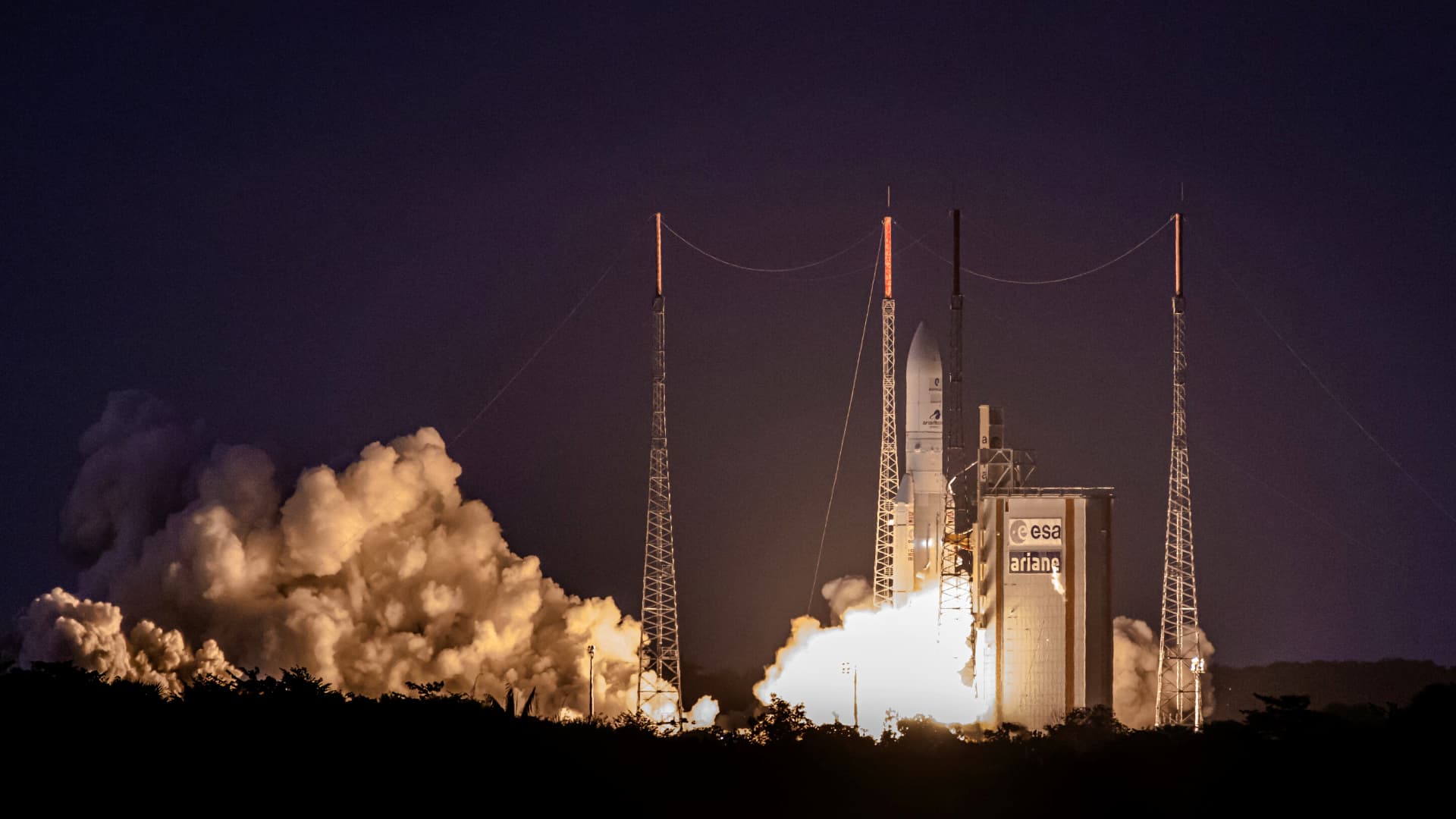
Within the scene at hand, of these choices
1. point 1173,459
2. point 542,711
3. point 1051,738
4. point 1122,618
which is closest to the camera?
point 1051,738

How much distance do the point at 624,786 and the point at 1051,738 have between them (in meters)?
6.07

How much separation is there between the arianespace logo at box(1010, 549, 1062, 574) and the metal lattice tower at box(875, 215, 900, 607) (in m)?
6.00

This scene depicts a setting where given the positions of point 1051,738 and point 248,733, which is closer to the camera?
point 248,733

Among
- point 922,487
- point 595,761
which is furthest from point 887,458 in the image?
point 595,761

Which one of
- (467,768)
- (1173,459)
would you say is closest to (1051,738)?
(467,768)

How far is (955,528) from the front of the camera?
54.7 meters

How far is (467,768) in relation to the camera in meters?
17.1

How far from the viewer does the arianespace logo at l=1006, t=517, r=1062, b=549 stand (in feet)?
157

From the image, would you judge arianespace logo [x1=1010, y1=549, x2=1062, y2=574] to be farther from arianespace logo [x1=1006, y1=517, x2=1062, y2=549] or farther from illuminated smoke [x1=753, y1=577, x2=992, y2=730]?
illuminated smoke [x1=753, y1=577, x2=992, y2=730]

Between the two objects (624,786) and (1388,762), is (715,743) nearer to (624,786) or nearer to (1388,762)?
(624,786)

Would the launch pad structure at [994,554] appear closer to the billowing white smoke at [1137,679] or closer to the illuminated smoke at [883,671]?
the illuminated smoke at [883,671]

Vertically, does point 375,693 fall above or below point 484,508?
below

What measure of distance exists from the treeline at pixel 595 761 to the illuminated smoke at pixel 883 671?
3059 centimetres

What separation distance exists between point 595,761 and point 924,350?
37.1m
